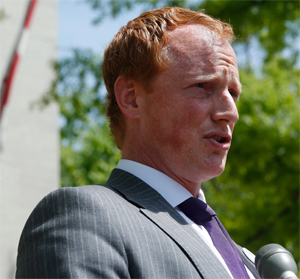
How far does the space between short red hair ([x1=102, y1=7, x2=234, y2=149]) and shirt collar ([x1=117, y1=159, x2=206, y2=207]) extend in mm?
258

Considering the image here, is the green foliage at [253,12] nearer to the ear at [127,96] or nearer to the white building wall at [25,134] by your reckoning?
the white building wall at [25,134]

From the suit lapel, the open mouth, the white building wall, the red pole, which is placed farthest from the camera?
the white building wall

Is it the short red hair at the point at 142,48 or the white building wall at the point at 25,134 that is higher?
the short red hair at the point at 142,48

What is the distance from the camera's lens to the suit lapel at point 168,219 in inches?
69.3

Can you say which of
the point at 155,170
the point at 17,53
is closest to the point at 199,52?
the point at 155,170

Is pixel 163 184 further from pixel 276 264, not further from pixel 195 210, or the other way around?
pixel 276 264

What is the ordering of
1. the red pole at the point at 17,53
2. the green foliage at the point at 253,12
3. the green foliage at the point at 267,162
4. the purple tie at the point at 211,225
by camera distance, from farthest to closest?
the green foliage at the point at 267,162 < the green foliage at the point at 253,12 < the red pole at the point at 17,53 < the purple tie at the point at 211,225

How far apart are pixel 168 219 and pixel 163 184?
0.85ft

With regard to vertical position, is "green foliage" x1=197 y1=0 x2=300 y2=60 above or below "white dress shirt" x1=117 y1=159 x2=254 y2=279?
above

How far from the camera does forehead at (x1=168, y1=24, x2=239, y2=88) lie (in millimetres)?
2170

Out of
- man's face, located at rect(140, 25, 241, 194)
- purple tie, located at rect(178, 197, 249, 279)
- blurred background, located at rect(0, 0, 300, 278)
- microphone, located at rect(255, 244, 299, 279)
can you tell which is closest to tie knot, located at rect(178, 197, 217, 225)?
purple tie, located at rect(178, 197, 249, 279)

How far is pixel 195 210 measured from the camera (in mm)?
2129

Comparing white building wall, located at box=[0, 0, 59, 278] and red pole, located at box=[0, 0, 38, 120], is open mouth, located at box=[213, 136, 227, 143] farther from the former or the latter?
white building wall, located at box=[0, 0, 59, 278]

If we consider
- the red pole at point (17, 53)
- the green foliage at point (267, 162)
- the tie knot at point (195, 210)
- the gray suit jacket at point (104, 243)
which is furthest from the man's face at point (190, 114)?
the green foliage at point (267, 162)
